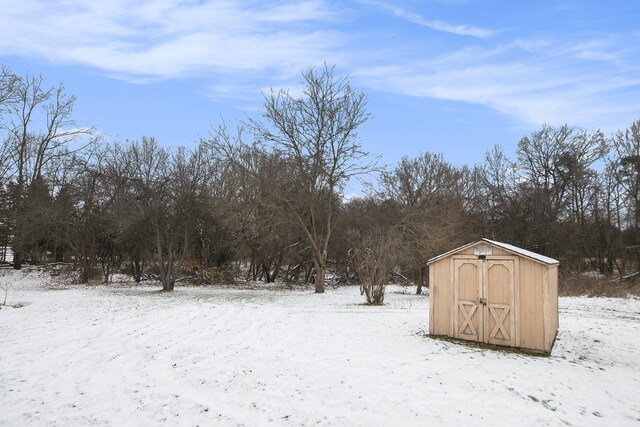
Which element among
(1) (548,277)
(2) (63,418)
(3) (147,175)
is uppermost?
(3) (147,175)

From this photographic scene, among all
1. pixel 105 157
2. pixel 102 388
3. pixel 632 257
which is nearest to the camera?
pixel 102 388

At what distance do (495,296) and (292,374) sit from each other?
5073mm

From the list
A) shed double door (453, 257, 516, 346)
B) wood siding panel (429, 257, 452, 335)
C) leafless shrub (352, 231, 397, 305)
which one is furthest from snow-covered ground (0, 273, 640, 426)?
leafless shrub (352, 231, 397, 305)

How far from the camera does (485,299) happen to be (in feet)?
32.3

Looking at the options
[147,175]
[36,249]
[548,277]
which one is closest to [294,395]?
[548,277]

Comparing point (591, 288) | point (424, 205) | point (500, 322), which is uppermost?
point (424, 205)

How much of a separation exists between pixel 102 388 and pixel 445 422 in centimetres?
487

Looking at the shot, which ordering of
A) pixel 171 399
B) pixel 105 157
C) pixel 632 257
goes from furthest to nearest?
pixel 632 257
pixel 105 157
pixel 171 399

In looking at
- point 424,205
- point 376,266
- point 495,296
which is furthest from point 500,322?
point 424,205

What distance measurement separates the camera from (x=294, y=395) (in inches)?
246

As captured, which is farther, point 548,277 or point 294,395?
point 548,277

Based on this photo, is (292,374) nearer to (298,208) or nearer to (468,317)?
(468,317)

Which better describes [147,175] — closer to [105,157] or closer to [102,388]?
[105,157]

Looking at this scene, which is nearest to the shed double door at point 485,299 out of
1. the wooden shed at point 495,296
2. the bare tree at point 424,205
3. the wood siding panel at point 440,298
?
the wooden shed at point 495,296
